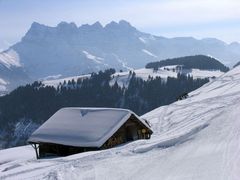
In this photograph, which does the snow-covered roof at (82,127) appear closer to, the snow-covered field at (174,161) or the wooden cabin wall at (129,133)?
the wooden cabin wall at (129,133)

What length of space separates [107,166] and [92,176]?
4.76 feet

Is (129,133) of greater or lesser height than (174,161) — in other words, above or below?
below

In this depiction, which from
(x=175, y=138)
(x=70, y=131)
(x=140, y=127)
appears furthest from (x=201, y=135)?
(x=140, y=127)

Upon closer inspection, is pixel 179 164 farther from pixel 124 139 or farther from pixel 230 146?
pixel 124 139

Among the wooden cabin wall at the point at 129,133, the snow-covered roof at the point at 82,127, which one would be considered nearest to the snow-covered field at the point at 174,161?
the snow-covered roof at the point at 82,127

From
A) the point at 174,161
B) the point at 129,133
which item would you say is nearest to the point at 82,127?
the point at 129,133

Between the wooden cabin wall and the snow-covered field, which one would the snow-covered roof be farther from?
the snow-covered field

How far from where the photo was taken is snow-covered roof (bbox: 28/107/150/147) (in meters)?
34.0

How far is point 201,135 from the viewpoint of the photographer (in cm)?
2166

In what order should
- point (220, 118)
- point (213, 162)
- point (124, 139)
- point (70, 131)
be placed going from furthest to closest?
point (124, 139), point (70, 131), point (220, 118), point (213, 162)

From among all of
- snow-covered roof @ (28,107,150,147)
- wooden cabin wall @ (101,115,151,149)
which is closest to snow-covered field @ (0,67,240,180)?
snow-covered roof @ (28,107,150,147)

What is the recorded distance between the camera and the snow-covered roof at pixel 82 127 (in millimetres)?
33969

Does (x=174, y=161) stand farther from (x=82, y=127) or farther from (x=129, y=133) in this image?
(x=129, y=133)

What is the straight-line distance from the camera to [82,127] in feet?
117
